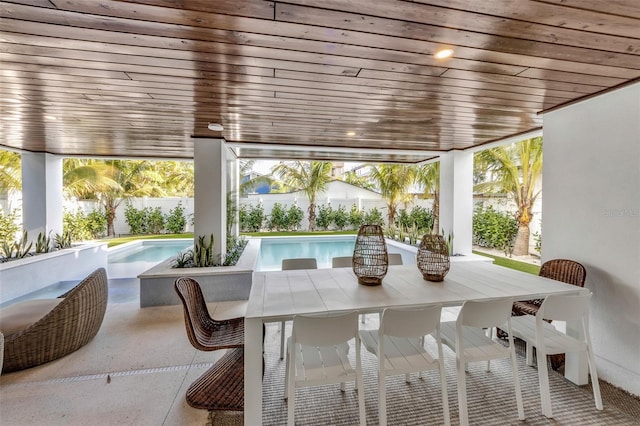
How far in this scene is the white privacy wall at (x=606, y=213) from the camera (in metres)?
2.42

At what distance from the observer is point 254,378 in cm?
180

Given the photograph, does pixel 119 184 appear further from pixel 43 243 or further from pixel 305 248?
pixel 305 248

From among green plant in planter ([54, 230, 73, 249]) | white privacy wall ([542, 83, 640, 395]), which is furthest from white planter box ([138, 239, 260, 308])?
white privacy wall ([542, 83, 640, 395])

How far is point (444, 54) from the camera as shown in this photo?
1999 mm

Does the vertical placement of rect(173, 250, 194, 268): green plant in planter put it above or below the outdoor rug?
above

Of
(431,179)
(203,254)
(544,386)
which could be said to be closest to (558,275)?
(544,386)

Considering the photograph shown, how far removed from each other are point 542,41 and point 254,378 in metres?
2.94

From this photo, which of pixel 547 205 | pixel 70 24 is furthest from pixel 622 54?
pixel 70 24

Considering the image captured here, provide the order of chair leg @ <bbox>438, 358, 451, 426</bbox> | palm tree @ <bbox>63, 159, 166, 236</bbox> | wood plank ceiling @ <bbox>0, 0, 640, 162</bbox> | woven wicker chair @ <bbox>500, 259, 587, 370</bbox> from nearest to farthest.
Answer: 1. wood plank ceiling @ <bbox>0, 0, 640, 162</bbox>
2. chair leg @ <bbox>438, 358, 451, 426</bbox>
3. woven wicker chair @ <bbox>500, 259, 587, 370</bbox>
4. palm tree @ <bbox>63, 159, 166, 236</bbox>

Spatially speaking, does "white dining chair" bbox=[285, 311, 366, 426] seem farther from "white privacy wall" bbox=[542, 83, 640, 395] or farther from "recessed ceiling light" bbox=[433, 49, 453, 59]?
"white privacy wall" bbox=[542, 83, 640, 395]

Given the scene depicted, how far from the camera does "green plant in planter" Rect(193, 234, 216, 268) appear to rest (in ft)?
15.1

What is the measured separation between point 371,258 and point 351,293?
1.33 feet

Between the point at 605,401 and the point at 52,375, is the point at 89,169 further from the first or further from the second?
the point at 605,401

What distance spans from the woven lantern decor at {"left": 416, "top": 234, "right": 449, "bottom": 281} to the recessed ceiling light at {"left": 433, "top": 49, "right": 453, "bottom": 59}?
4.86 ft
